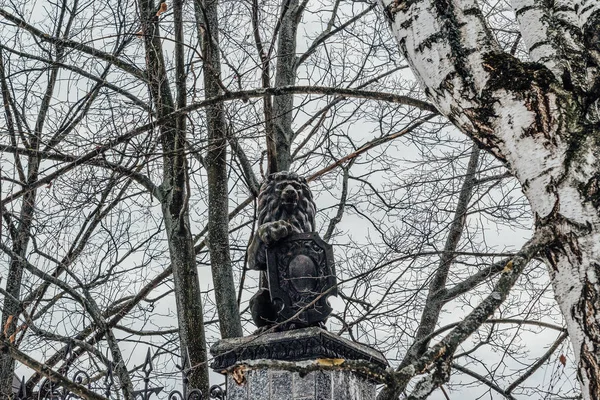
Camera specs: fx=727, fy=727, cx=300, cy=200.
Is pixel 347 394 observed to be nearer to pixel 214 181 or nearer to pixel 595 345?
pixel 595 345

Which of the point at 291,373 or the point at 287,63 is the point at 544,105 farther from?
the point at 287,63

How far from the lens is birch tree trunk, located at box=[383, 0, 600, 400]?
2.16 m

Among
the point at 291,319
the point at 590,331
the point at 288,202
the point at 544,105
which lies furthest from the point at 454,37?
the point at 288,202

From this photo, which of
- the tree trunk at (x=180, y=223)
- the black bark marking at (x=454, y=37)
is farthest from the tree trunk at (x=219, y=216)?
the black bark marking at (x=454, y=37)

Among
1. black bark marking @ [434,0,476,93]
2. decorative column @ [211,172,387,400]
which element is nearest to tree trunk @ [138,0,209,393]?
decorative column @ [211,172,387,400]

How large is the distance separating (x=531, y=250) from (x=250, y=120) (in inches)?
182

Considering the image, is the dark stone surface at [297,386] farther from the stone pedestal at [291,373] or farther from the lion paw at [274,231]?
the lion paw at [274,231]

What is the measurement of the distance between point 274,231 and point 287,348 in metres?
0.79

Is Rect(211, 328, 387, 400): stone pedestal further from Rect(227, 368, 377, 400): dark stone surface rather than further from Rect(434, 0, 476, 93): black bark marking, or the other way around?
Rect(434, 0, 476, 93): black bark marking

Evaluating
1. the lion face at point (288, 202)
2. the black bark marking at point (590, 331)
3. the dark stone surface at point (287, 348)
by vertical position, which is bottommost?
the black bark marking at point (590, 331)

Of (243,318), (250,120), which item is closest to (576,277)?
(250,120)

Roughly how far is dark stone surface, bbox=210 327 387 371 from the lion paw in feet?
2.16

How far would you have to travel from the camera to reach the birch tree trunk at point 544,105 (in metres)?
2.16

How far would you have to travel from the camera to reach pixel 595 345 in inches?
81.9
